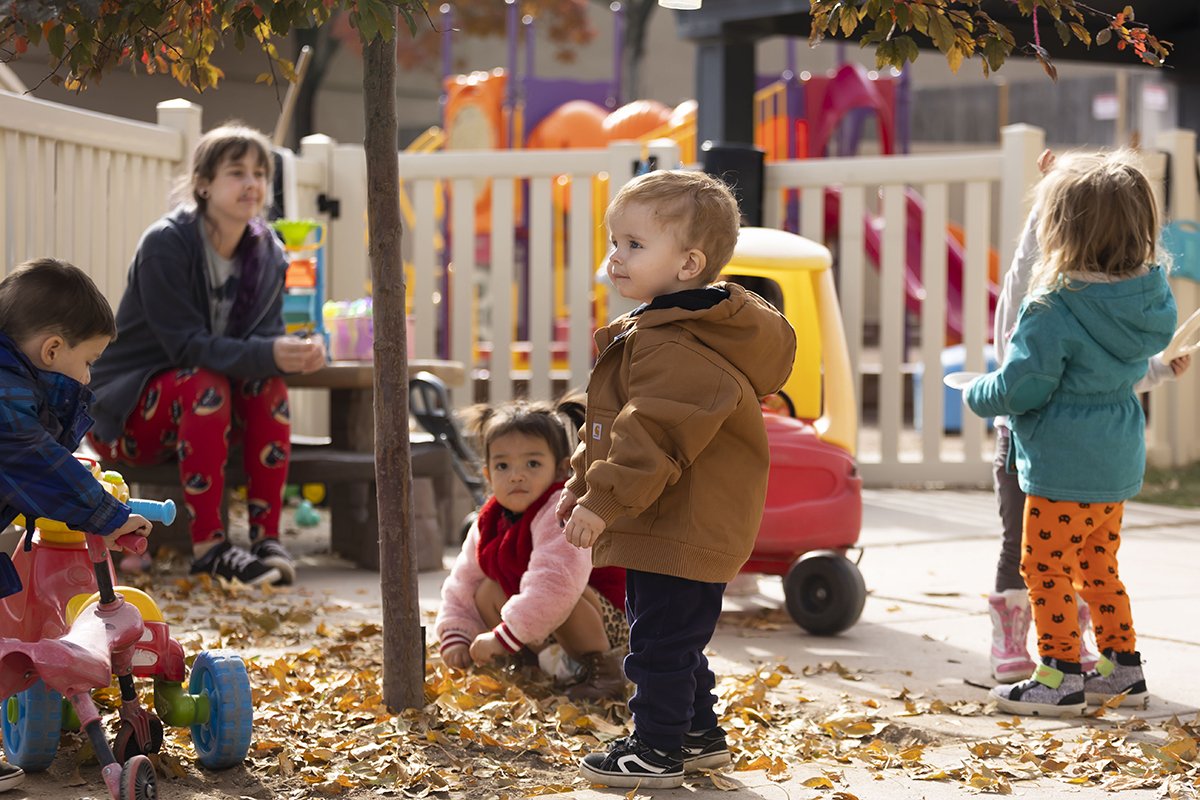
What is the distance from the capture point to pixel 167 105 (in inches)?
207

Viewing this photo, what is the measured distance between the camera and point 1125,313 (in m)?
2.84

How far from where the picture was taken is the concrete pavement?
2.50m

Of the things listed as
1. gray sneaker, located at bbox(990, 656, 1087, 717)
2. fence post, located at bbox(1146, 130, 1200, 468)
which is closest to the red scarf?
gray sneaker, located at bbox(990, 656, 1087, 717)

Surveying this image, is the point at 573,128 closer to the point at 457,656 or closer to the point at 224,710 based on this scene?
the point at 457,656

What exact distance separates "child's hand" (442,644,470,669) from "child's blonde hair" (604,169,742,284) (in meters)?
1.16

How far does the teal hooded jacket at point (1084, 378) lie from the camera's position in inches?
112

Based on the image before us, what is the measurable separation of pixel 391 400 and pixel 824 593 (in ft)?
5.32

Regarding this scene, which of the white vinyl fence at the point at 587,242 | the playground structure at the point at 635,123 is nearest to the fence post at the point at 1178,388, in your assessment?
the white vinyl fence at the point at 587,242

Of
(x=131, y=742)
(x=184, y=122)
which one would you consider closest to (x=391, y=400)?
(x=131, y=742)

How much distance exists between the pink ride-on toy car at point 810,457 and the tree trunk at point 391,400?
1347mm

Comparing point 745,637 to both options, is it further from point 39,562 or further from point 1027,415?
point 39,562

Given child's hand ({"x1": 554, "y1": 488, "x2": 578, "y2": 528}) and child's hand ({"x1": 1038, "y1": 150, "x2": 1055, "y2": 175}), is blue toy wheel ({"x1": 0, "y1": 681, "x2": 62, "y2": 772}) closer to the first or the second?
child's hand ({"x1": 554, "y1": 488, "x2": 578, "y2": 528})

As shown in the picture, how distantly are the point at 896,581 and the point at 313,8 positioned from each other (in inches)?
122

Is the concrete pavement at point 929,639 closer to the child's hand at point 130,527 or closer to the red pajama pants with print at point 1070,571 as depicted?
the red pajama pants with print at point 1070,571
